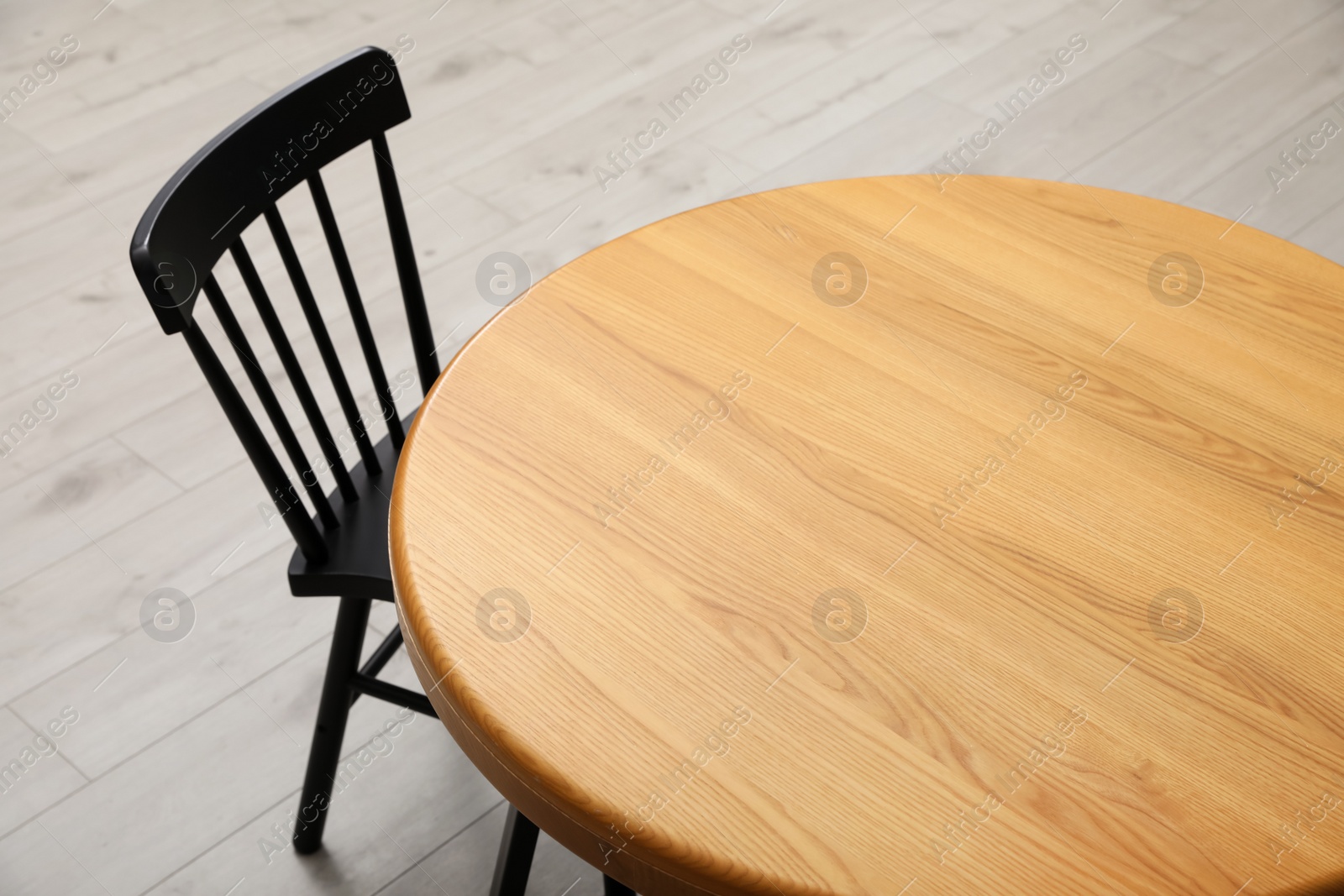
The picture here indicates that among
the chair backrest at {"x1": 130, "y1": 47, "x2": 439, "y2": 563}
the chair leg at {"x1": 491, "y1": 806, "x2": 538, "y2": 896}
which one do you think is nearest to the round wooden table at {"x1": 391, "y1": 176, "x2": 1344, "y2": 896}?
the chair backrest at {"x1": 130, "y1": 47, "x2": 439, "y2": 563}

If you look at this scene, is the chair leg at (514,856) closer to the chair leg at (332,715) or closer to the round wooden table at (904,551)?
the chair leg at (332,715)

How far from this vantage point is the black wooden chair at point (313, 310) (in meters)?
1.07

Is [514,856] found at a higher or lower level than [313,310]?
lower

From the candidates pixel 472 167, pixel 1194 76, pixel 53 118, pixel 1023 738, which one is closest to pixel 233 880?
pixel 1023 738

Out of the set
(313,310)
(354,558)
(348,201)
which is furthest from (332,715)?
(348,201)

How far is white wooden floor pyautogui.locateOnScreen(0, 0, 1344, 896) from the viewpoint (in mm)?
1594

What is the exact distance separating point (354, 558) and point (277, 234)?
366 mm

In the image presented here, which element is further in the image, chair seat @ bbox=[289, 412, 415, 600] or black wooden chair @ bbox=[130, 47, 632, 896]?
chair seat @ bbox=[289, 412, 415, 600]

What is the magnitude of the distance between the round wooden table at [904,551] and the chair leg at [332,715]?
0.44 m

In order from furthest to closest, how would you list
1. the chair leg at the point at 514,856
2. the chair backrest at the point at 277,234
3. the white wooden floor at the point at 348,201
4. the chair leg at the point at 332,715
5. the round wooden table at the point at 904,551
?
the white wooden floor at the point at 348,201 → the chair leg at the point at 332,715 → the chair leg at the point at 514,856 → the chair backrest at the point at 277,234 → the round wooden table at the point at 904,551

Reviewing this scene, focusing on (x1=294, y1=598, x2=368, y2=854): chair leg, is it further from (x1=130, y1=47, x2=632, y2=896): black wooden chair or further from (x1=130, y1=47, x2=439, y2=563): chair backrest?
(x1=130, y1=47, x2=439, y2=563): chair backrest

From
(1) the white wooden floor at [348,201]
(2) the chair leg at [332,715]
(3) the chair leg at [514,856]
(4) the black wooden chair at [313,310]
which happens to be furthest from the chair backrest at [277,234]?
(1) the white wooden floor at [348,201]

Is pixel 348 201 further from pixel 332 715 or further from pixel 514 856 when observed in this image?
pixel 514 856

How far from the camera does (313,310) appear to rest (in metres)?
1.27
